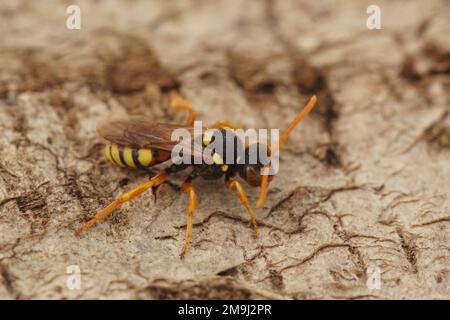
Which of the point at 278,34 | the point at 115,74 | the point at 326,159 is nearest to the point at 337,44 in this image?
the point at 278,34

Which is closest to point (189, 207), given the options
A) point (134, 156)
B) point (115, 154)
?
point (134, 156)

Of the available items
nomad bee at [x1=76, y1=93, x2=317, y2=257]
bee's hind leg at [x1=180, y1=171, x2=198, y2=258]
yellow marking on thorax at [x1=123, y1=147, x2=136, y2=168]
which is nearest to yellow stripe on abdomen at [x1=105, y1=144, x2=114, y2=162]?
nomad bee at [x1=76, y1=93, x2=317, y2=257]

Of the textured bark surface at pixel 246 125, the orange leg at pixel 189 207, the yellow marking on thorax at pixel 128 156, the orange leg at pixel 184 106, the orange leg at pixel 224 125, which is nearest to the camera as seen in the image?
the textured bark surface at pixel 246 125

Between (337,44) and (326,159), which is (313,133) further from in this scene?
(337,44)

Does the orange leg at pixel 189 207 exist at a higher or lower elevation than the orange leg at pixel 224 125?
lower

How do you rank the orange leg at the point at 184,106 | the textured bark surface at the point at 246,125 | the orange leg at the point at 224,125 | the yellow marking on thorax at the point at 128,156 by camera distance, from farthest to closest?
the orange leg at the point at 184,106 < the orange leg at the point at 224,125 < the yellow marking on thorax at the point at 128,156 < the textured bark surface at the point at 246,125

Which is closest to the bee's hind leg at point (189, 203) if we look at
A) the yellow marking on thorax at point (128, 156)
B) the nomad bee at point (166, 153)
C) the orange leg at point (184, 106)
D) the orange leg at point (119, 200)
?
the nomad bee at point (166, 153)

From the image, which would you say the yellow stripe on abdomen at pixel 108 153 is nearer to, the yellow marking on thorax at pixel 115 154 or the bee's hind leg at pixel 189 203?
the yellow marking on thorax at pixel 115 154

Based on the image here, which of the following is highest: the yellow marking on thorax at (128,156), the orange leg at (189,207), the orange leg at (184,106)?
the orange leg at (184,106)
